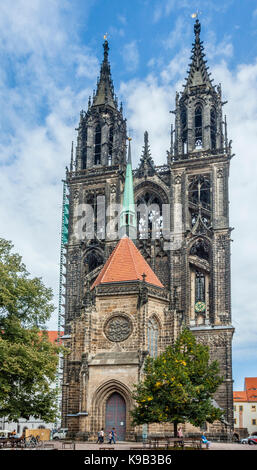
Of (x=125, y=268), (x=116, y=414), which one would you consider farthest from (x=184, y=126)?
(x=116, y=414)

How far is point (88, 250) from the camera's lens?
45969 millimetres

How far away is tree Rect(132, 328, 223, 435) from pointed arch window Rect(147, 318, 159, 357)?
21.8 feet

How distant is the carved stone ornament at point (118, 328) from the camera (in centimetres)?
3331

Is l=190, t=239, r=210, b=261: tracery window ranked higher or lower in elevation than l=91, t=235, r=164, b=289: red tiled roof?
higher

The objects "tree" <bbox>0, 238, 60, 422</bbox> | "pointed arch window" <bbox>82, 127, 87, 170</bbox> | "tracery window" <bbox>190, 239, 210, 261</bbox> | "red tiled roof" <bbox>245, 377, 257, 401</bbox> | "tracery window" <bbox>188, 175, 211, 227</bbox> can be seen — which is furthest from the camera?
"red tiled roof" <bbox>245, 377, 257, 401</bbox>

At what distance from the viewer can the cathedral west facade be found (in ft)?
106

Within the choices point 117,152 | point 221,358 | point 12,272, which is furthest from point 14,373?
point 117,152

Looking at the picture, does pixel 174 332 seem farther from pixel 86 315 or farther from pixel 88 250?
pixel 88 250

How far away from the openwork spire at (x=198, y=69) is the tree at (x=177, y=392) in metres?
27.9

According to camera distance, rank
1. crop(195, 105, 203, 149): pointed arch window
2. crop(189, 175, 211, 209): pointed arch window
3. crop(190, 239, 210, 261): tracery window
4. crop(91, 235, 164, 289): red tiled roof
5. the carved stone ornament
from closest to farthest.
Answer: the carved stone ornament < crop(91, 235, 164, 289): red tiled roof < crop(190, 239, 210, 261): tracery window < crop(189, 175, 211, 209): pointed arch window < crop(195, 105, 203, 149): pointed arch window

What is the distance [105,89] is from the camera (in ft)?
171

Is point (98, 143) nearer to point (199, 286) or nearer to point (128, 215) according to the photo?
point (128, 215)

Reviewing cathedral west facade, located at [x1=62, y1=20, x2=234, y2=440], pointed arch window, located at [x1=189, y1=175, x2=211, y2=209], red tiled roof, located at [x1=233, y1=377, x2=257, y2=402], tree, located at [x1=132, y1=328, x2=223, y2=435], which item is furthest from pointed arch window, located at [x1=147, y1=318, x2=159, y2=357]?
red tiled roof, located at [x1=233, y1=377, x2=257, y2=402]

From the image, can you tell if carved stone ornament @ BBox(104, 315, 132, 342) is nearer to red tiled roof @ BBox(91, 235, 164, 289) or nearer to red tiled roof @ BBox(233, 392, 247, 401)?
red tiled roof @ BBox(91, 235, 164, 289)
